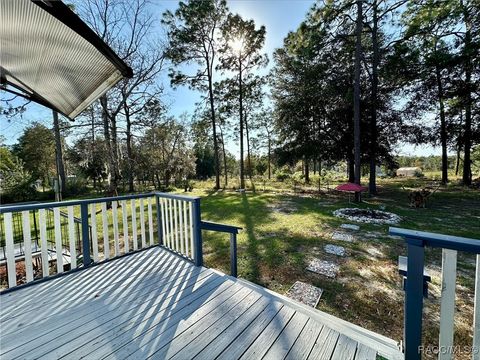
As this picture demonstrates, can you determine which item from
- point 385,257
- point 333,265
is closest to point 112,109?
point 333,265

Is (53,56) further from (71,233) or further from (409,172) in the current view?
(409,172)

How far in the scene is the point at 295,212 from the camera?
6.62 metres

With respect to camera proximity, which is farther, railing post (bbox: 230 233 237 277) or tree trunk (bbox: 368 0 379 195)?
tree trunk (bbox: 368 0 379 195)

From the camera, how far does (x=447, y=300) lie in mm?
1106

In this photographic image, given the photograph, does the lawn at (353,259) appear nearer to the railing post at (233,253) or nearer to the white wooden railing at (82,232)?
the railing post at (233,253)

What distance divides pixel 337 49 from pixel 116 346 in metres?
11.6

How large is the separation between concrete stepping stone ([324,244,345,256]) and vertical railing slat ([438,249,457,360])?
100 inches

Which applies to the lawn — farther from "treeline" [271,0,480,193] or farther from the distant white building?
the distant white building

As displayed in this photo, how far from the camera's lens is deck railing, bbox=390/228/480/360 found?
102 cm

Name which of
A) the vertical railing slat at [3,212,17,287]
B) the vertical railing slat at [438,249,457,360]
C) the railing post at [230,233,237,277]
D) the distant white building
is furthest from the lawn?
the distant white building

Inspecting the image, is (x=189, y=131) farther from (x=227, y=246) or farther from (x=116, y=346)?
(x=116, y=346)

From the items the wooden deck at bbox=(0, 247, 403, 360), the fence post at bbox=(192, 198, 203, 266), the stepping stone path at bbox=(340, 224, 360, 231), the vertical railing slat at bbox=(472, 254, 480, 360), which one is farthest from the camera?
the stepping stone path at bbox=(340, 224, 360, 231)

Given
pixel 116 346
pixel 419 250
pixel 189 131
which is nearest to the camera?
pixel 419 250

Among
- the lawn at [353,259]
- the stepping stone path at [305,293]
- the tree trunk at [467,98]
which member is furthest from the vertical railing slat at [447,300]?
the tree trunk at [467,98]
